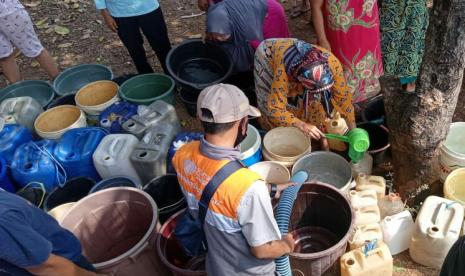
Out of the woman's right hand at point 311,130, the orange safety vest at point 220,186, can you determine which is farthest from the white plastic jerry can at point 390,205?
the orange safety vest at point 220,186

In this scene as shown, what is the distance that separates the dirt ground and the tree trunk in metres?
2.66

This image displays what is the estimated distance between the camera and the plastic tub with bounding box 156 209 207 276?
119 inches

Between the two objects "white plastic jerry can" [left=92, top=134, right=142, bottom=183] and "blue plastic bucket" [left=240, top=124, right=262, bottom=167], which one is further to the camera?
"white plastic jerry can" [left=92, top=134, right=142, bottom=183]

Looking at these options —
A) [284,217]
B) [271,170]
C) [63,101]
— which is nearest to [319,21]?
[271,170]

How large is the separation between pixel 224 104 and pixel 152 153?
185cm

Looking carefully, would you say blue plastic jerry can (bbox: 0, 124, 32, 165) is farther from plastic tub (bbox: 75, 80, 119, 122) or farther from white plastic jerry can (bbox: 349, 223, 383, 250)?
white plastic jerry can (bbox: 349, 223, 383, 250)

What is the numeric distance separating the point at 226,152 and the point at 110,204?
4.96 ft

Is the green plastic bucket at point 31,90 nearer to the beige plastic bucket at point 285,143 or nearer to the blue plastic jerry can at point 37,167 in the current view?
the blue plastic jerry can at point 37,167

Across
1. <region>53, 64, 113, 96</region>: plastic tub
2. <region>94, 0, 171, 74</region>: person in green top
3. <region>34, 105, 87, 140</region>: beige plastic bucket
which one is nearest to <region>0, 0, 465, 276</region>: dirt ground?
<region>53, 64, 113, 96</region>: plastic tub

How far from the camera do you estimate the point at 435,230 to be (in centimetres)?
301

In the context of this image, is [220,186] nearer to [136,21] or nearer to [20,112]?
[136,21]

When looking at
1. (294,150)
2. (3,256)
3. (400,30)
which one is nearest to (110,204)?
(3,256)

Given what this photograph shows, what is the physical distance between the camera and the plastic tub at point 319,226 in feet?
9.57

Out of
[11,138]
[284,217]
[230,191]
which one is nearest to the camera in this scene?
[230,191]
